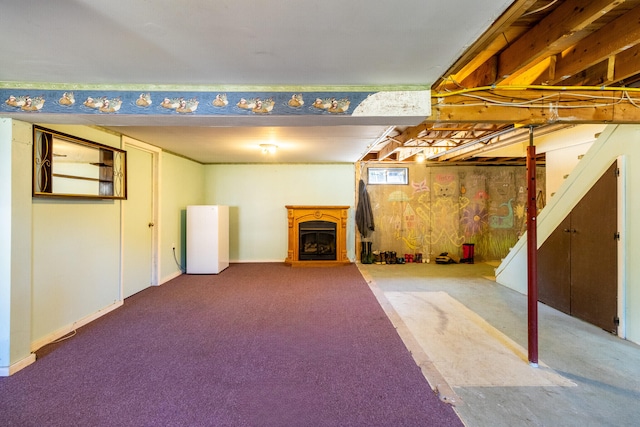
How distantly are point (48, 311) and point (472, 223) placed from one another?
720cm

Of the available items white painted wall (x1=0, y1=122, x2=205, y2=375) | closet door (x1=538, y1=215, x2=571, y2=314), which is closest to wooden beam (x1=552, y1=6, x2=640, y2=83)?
closet door (x1=538, y1=215, x2=571, y2=314)

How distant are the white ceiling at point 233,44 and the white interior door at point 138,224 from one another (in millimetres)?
1801

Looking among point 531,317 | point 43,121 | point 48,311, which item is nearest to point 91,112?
point 43,121

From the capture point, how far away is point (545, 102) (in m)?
2.27

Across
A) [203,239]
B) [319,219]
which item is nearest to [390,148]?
[319,219]

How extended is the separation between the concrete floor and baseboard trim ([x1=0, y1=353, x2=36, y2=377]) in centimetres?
311

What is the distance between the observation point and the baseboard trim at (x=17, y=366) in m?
2.10

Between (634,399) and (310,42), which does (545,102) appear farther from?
(634,399)

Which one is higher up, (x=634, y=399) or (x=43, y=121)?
(x=43, y=121)

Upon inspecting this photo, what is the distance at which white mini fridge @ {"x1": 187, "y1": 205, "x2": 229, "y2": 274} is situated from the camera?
5094mm

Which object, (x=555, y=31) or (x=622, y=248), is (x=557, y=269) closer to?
(x=622, y=248)

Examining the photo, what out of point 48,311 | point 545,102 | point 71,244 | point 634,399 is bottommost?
point 634,399

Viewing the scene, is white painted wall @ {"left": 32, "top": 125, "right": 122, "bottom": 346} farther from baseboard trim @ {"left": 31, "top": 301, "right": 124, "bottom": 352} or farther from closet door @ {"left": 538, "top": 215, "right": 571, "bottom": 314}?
closet door @ {"left": 538, "top": 215, "right": 571, "bottom": 314}

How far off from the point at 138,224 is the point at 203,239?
121 cm
